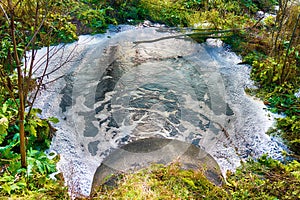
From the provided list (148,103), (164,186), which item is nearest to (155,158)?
(164,186)

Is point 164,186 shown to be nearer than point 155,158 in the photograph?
Yes

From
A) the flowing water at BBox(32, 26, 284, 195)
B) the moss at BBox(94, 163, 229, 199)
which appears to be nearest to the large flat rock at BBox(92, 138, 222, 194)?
the flowing water at BBox(32, 26, 284, 195)

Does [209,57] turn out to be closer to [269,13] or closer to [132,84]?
[132,84]

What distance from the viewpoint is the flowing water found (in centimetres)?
396

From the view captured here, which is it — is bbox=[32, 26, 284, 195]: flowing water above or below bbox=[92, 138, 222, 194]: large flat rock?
above

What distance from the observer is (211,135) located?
14.1 ft

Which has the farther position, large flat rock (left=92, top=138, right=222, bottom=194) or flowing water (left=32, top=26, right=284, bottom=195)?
flowing water (left=32, top=26, right=284, bottom=195)

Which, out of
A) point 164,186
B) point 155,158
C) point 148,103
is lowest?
point 155,158

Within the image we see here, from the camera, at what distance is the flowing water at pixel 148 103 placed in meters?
3.96

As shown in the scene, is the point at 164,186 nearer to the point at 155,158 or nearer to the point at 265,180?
Answer: the point at 155,158

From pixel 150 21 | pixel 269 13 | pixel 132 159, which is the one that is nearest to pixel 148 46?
pixel 150 21

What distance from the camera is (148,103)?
16.0 feet

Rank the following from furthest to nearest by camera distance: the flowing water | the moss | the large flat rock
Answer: the flowing water < the large flat rock < the moss

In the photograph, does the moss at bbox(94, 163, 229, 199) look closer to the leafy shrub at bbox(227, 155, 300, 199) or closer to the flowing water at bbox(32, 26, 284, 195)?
the leafy shrub at bbox(227, 155, 300, 199)
